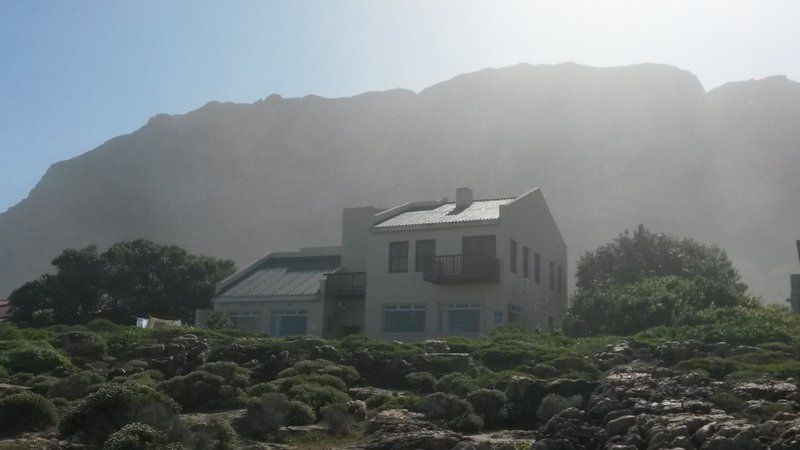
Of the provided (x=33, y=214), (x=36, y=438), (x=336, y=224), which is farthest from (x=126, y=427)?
(x=33, y=214)

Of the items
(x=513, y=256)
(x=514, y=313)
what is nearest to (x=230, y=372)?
(x=514, y=313)

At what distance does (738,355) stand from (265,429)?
1132cm

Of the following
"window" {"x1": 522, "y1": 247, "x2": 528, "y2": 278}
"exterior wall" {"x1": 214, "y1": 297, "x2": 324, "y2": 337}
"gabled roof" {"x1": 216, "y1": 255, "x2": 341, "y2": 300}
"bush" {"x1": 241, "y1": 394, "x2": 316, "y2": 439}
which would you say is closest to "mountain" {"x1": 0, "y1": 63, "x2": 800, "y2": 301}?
"gabled roof" {"x1": 216, "y1": 255, "x2": 341, "y2": 300}

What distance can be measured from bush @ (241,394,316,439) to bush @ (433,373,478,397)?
3.51 m

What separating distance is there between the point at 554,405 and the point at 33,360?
12870mm

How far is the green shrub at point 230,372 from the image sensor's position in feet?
70.4

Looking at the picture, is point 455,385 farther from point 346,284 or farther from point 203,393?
point 346,284

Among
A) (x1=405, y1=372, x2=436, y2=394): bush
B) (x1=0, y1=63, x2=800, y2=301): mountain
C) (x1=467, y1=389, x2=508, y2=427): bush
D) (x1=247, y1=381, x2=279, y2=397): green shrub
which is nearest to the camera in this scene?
(x1=467, y1=389, x2=508, y2=427): bush

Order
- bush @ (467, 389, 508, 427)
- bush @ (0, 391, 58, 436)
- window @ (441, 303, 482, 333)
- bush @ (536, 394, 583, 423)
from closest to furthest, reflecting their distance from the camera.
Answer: bush @ (0, 391, 58, 436)
bush @ (536, 394, 583, 423)
bush @ (467, 389, 508, 427)
window @ (441, 303, 482, 333)

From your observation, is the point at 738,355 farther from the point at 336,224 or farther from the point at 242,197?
the point at 242,197

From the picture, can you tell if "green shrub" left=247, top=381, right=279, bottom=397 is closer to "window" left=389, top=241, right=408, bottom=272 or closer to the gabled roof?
"window" left=389, top=241, right=408, bottom=272

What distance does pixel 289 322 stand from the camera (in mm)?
43969

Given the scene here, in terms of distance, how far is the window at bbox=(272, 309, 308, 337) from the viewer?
144 feet

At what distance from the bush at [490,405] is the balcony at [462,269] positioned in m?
20.0
